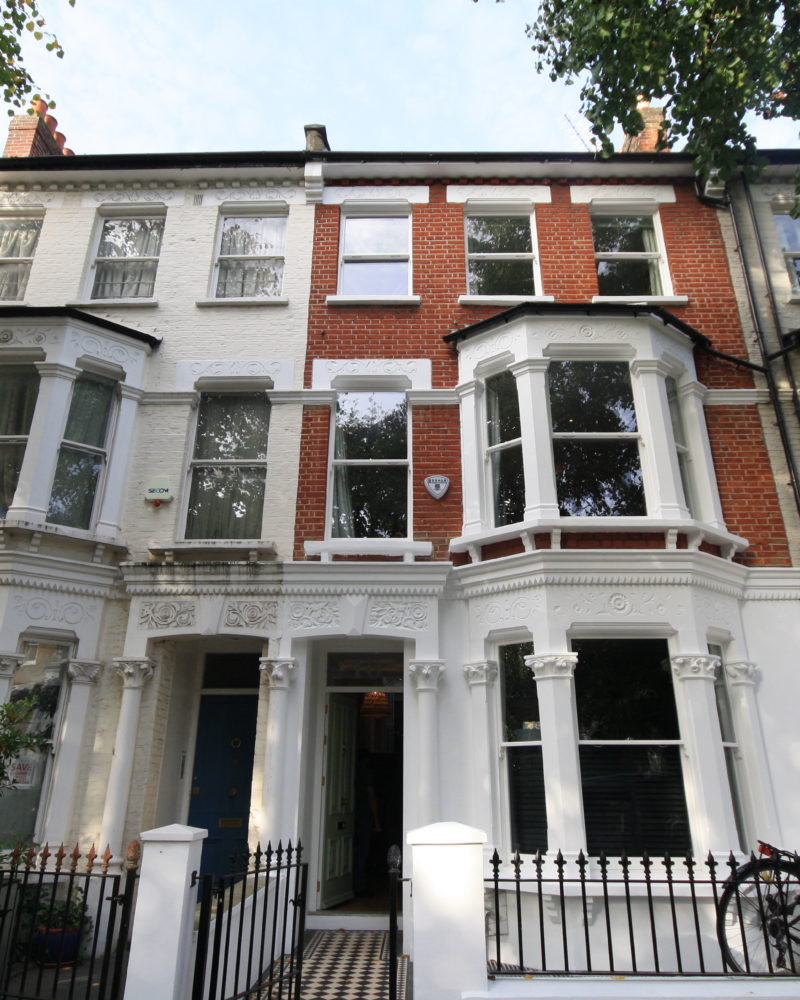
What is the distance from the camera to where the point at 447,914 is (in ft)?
13.3

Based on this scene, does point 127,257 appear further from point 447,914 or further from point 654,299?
point 447,914

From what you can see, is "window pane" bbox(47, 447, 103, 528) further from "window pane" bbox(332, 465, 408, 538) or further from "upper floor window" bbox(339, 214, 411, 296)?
"upper floor window" bbox(339, 214, 411, 296)

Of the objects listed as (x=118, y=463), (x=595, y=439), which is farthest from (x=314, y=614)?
(x=595, y=439)

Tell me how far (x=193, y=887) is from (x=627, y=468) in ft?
20.8

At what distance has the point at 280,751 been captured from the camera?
24.5 ft

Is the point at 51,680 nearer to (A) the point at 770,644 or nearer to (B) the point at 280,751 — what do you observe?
(B) the point at 280,751

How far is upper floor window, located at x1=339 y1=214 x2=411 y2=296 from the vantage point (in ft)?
33.7

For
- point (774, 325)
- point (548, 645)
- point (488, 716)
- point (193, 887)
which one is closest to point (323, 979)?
point (193, 887)

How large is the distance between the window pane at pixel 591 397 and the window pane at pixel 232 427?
3.92 m

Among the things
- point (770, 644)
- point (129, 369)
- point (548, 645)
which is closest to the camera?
point (548, 645)

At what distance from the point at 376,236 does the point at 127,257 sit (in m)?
3.85

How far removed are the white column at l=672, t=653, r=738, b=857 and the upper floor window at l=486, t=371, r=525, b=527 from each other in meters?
2.52

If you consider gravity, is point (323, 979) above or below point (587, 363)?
below

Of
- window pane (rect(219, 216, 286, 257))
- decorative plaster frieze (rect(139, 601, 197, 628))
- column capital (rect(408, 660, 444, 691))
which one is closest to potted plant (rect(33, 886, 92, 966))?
decorative plaster frieze (rect(139, 601, 197, 628))
